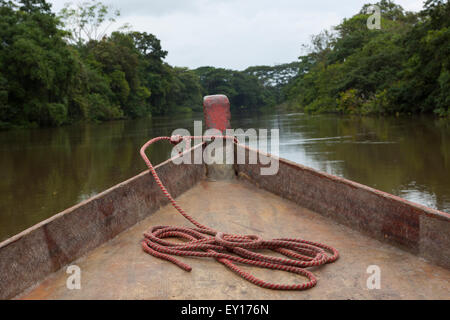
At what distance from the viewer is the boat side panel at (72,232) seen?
5.44 feet

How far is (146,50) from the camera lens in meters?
44.1

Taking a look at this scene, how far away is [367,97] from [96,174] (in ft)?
57.8

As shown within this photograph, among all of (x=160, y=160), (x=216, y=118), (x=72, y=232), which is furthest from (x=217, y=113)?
(x=160, y=160)

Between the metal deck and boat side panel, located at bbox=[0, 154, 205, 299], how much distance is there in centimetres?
5

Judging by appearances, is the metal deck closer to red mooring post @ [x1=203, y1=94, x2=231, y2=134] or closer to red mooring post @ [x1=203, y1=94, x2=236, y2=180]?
red mooring post @ [x1=203, y1=94, x2=236, y2=180]

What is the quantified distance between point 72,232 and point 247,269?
86 centimetres

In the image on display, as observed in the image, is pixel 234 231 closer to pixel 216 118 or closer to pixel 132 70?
pixel 216 118

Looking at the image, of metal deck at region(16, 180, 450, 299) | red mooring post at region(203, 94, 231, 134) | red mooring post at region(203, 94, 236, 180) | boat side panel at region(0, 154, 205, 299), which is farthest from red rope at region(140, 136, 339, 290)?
red mooring post at region(203, 94, 231, 134)

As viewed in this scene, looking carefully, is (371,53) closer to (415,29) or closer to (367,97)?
(367,97)

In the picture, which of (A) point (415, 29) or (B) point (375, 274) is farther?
(A) point (415, 29)

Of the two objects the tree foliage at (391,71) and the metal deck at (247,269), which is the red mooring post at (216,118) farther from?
the tree foliage at (391,71)

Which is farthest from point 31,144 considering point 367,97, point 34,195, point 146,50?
point 146,50

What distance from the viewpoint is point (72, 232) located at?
2037mm

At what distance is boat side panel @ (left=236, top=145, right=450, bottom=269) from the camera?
1.83 m
